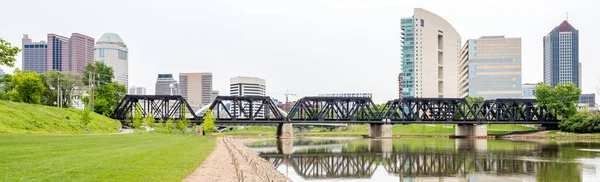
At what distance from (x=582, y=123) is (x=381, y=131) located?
44.3 meters

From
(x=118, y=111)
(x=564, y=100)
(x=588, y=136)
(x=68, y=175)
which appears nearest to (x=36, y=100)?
(x=118, y=111)

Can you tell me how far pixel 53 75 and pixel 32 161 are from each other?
11889 centimetres

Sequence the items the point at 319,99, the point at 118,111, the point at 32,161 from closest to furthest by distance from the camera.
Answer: the point at 32,161 < the point at 118,111 < the point at 319,99

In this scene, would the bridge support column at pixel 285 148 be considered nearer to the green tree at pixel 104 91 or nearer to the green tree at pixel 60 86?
the green tree at pixel 104 91

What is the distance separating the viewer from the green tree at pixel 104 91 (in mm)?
121750

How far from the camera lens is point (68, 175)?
20812mm

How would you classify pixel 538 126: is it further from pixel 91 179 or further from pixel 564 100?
pixel 91 179

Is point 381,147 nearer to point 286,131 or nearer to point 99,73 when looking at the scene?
point 286,131

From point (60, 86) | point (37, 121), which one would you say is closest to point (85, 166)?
point (37, 121)

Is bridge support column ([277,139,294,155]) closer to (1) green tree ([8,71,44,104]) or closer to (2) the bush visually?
(1) green tree ([8,71,44,104])

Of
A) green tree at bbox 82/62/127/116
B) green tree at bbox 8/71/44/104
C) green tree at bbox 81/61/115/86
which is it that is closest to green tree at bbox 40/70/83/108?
green tree at bbox 81/61/115/86

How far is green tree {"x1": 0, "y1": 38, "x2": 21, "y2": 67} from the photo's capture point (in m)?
63.2

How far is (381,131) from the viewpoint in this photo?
131500mm

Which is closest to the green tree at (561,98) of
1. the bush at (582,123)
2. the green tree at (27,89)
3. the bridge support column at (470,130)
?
the bush at (582,123)
